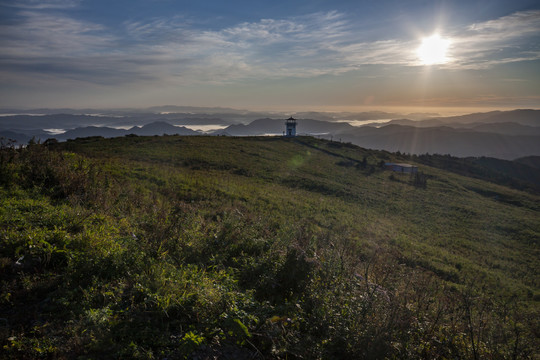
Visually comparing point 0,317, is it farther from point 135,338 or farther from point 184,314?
point 184,314

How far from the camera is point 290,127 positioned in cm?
6259

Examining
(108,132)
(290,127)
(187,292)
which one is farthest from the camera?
(108,132)

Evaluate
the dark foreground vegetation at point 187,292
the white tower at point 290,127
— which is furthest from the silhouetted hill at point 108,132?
the dark foreground vegetation at point 187,292

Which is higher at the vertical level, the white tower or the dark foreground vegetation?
the white tower

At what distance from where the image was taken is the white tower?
61.8 m

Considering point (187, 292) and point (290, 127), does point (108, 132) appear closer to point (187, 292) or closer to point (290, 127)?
point (290, 127)

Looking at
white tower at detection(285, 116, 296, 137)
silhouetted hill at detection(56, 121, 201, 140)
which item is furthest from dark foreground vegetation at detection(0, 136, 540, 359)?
white tower at detection(285, 116, 296, 137)

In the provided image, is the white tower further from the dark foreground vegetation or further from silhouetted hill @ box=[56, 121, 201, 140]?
the dark foreground vegetation

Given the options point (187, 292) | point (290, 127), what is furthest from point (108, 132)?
point (187, 292)

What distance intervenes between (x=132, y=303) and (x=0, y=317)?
1.42 m

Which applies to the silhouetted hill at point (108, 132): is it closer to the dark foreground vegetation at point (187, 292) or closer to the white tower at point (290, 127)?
the white tower at point (290, 127)

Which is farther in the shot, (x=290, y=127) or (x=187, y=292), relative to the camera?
(x=290, y=127)

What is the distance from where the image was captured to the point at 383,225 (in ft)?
56.4

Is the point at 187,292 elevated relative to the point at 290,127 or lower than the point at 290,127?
lower
